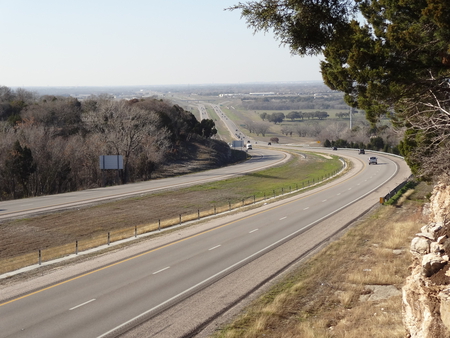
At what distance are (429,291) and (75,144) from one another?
177 ft

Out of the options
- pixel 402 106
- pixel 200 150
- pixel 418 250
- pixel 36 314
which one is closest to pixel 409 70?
pixel 402 106

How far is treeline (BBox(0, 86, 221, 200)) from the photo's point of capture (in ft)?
160

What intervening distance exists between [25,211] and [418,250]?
2935 cm

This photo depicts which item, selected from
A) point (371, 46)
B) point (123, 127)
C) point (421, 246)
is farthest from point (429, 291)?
point (123, 127)

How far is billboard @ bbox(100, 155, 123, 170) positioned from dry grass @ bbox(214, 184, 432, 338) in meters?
35.3

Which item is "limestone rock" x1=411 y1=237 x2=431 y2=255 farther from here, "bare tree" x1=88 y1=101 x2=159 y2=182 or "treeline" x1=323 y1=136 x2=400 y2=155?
"treeline" x1=323 y1=136 x2=400 y2=155

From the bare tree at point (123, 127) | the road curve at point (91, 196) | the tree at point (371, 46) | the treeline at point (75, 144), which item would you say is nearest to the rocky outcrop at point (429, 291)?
the tree at point (371, 46)

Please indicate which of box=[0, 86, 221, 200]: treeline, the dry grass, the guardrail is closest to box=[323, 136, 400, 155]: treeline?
box=[0, 86, 221, 200]: treeline

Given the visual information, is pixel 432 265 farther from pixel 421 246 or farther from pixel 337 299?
pixel 337 299

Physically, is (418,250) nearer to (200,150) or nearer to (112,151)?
(112,151)

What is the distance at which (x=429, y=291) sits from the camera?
973 centimetres

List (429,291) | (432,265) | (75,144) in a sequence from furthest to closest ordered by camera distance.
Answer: (75,144) < (432,265) < (429,291)

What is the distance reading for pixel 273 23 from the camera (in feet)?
48.0

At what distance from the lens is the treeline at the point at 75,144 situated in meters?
48.9
